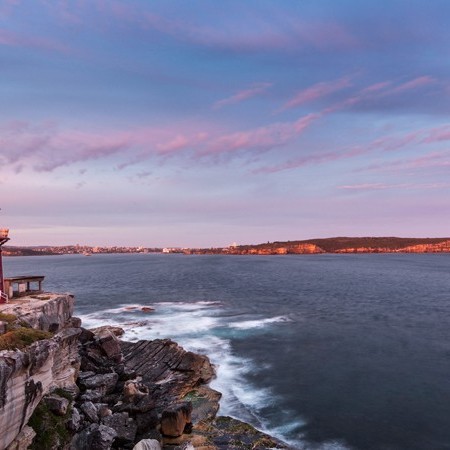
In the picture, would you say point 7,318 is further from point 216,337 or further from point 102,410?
point 216,337

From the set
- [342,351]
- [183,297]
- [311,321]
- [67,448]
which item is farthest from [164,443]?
[183,297]

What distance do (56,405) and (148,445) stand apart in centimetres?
565

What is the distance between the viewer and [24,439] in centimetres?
1770

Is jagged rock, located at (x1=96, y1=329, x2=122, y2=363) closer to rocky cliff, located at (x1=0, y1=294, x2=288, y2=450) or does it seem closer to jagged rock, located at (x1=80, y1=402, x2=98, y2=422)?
rocky cliff, located at (x1=0, y1=294, x2=288, y2=450)

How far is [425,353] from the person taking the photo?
4125cm

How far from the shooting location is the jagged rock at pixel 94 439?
19344mm

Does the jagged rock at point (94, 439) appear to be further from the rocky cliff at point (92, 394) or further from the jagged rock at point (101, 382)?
the jagged rock at point (101, 382)

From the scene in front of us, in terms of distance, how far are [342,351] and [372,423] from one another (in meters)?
16.3

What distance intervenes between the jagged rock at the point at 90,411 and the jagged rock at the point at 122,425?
0.61 meters

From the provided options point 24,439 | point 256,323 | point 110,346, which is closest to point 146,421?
point 24,439

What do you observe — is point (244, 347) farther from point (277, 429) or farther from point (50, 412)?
point (50, 412)

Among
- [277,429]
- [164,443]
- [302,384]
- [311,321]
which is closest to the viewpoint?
[164,443]

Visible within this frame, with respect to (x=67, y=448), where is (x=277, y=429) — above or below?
below

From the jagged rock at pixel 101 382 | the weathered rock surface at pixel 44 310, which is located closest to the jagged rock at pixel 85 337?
the weathered rock surface at pixel 44 310
